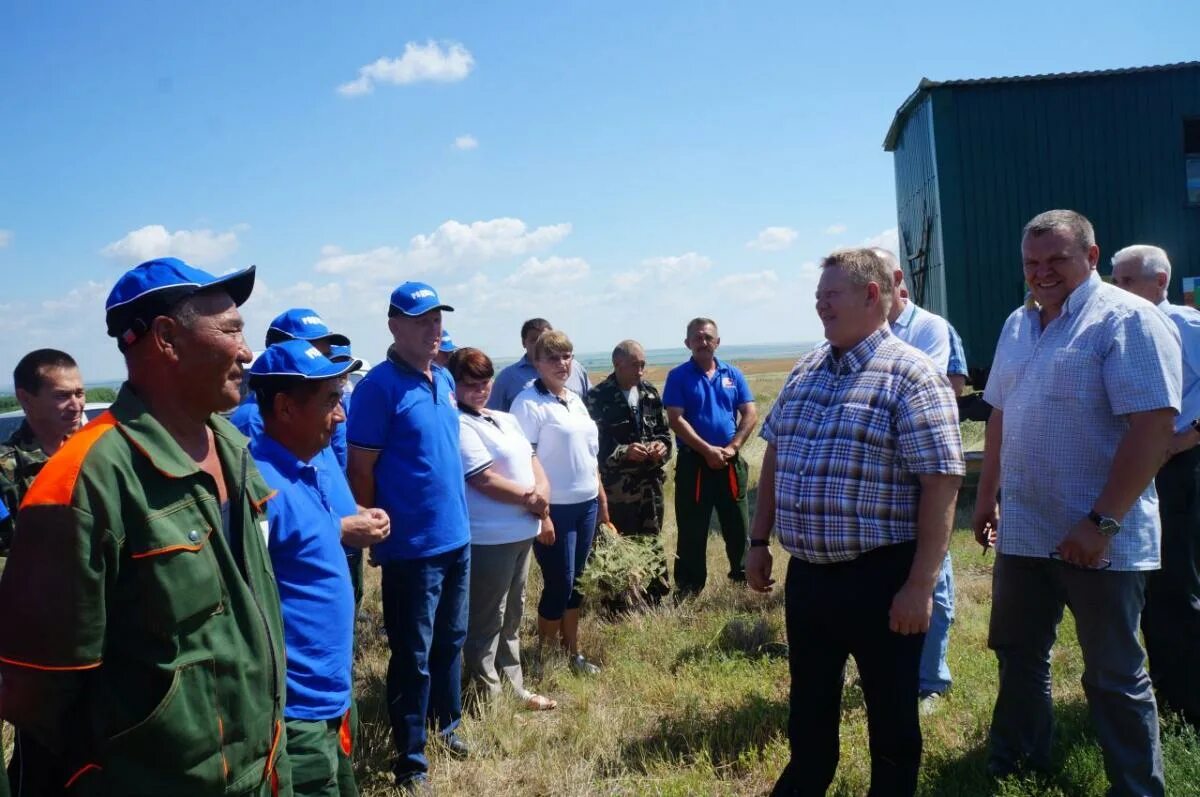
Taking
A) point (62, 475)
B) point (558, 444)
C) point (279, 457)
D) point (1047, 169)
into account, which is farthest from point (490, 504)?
point (1047, 169)

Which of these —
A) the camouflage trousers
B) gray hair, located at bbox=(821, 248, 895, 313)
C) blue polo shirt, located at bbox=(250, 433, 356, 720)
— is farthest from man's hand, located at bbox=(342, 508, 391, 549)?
the camouflage trousers

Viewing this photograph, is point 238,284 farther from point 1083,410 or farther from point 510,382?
point 510,382

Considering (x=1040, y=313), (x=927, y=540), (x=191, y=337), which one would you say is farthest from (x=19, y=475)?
(x=1040, y=313)

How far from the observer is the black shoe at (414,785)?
137 inches

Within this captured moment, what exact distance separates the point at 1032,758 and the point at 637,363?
363 centimetres

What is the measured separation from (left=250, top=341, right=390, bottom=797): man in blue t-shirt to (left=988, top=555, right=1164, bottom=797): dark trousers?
239 cm

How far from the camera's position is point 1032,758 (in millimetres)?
3367

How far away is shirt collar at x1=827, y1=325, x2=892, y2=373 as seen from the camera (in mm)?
2920

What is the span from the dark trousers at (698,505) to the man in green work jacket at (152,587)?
470 cm

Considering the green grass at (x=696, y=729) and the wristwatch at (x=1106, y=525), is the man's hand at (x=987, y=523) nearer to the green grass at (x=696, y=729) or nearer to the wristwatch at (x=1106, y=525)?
the wristwatch at (x=1106, y=525)

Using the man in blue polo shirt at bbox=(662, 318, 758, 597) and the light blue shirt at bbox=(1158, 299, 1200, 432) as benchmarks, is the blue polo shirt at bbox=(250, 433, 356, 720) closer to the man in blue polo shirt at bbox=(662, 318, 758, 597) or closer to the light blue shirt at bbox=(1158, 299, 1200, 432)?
the light blue shirt at bbox=(1158, 299, 1200, 432)

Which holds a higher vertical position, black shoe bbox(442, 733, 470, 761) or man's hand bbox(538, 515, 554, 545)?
man's hand bbox(538, 515, 554, 545)

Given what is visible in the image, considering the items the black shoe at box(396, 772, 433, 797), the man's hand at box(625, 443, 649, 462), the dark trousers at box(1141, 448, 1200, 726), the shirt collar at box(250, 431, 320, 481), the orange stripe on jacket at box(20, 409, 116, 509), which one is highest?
the orange stripe on jacket at box(20, 409, 116, 509)

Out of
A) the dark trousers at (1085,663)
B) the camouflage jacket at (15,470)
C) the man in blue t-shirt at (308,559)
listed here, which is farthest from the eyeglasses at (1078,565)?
the camouflage jacket at (15,470)
